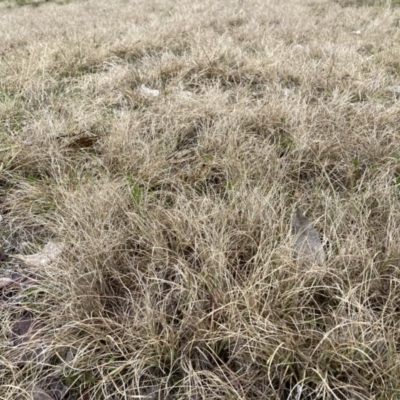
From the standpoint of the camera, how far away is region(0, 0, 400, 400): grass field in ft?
4.12

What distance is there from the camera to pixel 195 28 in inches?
216

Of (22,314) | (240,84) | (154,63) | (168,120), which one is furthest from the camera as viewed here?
(154,63)

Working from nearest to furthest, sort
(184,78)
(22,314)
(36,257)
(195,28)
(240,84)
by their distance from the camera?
(22,314)
(36,257)
(240,84)
(184,78)
(195,28)

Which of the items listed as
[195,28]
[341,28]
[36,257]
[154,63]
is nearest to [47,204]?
[36,257]

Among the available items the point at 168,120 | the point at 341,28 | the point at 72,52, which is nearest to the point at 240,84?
the point at 168,120

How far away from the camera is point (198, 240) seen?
165 cm

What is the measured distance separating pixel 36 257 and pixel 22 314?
28cm

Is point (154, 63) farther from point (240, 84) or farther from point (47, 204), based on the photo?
point (47, 204)

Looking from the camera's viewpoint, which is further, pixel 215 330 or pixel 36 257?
pixel 36 257

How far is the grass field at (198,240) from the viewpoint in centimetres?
125

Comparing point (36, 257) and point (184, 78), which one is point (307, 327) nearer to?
point (36, 257)

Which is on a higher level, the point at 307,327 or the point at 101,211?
the point at 101,211

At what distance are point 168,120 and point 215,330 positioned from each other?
5.68 feet

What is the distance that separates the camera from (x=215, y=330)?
52.7 inches
